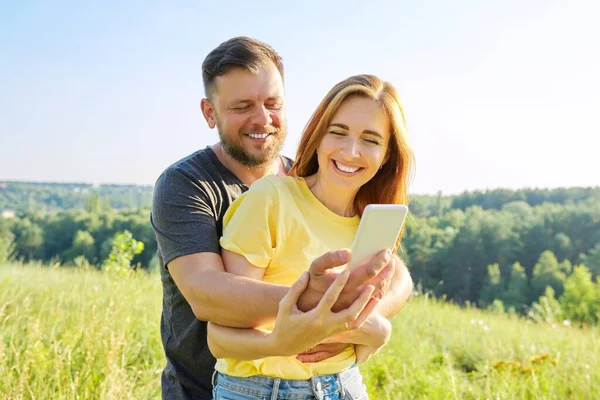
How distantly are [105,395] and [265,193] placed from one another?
1870 millimetres

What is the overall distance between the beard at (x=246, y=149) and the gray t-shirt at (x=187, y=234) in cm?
8

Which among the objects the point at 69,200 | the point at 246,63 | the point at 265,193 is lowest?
the point at 69,200

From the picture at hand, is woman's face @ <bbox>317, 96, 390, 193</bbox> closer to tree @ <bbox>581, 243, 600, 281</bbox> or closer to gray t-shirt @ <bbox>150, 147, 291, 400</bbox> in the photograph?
gray t-shirt @ <bbox>150, 147, 291, 400</bbox>

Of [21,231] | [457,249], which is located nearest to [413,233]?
[457,249]

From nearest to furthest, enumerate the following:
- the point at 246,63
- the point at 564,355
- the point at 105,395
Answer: the point at 246,63 < the point at 105,395 < the point at 564,355

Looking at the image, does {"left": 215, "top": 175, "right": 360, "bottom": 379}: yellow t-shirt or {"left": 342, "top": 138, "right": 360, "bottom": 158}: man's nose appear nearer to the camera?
{"left": 215, "top": 175, "right": 360, "bottom": 379}: yellow t-shirt

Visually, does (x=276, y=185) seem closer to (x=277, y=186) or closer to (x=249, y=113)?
(x=277, y=186)

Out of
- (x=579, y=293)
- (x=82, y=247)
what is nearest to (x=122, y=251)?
(x=579, y=293)

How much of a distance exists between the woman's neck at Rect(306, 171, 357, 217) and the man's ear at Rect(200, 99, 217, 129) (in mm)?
841

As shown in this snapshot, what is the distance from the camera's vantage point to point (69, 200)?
8712 cm

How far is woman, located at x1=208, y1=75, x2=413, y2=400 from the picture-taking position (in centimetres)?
170

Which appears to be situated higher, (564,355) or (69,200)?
(564,355)

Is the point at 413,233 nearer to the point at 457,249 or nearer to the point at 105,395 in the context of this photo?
the point at 457,249

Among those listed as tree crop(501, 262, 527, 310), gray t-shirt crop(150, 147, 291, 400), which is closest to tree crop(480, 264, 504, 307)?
tree crop(501, 262, 527, 310)
